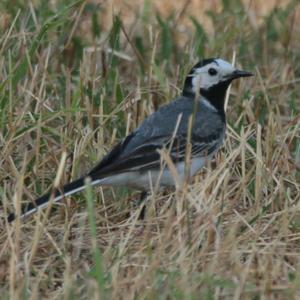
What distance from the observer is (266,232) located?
5.80 m

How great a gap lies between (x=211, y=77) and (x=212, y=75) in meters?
0.01

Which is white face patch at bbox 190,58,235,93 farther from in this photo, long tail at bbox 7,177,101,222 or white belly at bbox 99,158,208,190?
long tail at bbox 7,177,101,222

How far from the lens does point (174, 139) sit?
21.4ft

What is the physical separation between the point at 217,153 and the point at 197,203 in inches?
60.8

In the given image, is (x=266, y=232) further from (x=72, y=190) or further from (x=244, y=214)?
(x=72, y=190)

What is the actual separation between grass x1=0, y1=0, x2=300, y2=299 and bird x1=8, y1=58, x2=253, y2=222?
13 centimetres

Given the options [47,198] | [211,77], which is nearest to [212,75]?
[211,77]

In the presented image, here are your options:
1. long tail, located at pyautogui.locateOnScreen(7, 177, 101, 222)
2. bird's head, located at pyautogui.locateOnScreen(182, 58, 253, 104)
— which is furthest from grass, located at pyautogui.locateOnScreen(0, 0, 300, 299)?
bird's head, located at pyautogui.locateOnScreen(182, 58, 253, 104)

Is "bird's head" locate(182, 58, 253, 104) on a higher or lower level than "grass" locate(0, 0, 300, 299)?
higher

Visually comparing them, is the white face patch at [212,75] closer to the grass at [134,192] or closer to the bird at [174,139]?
the bird at [174,139]

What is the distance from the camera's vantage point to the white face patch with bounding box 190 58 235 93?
706 centimetres

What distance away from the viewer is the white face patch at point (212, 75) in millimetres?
7062

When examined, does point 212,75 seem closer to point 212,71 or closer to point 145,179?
point 212,71

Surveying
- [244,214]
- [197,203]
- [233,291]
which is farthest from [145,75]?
[233,291]
